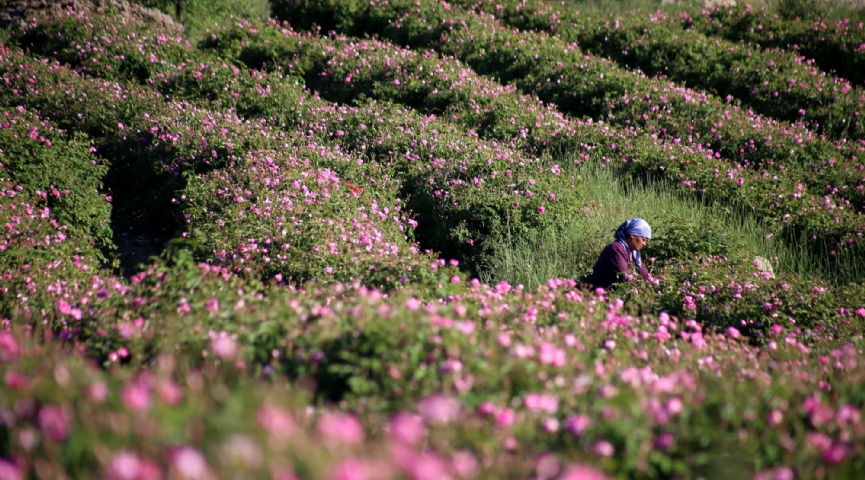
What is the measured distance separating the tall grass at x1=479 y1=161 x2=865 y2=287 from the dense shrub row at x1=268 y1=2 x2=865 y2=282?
53 centimetres

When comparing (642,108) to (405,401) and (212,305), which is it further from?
(405,401)

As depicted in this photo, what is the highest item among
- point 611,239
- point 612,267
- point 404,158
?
point 612,267

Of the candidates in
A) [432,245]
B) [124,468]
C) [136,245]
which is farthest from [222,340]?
[136,245]

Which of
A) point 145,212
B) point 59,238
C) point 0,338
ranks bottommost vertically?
point 145,212

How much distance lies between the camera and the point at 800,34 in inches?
527

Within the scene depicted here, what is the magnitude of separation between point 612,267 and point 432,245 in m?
2.08

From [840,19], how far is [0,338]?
56.1 ft

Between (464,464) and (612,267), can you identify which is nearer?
(464,464)

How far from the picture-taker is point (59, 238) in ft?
18.8

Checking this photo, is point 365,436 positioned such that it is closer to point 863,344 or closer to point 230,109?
point 863,344

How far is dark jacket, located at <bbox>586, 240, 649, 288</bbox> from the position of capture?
5695 mm

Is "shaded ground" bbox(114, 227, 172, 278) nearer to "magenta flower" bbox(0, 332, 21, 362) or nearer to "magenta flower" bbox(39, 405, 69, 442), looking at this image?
"magenta flower" bbox(0, 332, 21, 362)

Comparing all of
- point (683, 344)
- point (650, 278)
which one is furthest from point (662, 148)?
point (683, 344)

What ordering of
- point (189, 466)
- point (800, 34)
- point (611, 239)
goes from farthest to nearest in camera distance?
point (800, 34) → point (611, 239) → point (189, 466)
